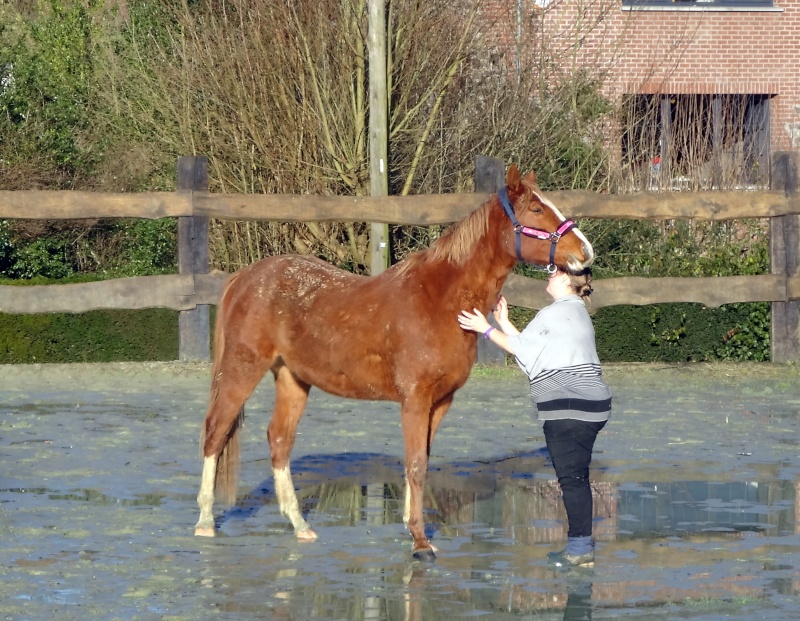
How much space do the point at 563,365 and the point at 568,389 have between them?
115 mm

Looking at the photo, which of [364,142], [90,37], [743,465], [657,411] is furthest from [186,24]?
[743,465]

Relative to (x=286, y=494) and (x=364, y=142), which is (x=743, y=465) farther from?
(x=364, y=142)

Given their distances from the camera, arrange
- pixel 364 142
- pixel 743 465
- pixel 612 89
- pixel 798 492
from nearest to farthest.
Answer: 1. pixel 798 492
2. pixel 743 465
3. pixel 364 142
4. pixel 612 89

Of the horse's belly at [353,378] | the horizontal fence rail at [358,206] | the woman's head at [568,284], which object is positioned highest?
the horizontal fence rail at [358,206]

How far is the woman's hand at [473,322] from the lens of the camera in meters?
6.78

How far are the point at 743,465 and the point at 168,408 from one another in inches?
190

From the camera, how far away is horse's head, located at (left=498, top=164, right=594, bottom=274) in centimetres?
680

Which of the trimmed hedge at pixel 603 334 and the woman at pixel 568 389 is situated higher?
the woman at pixel 568 389

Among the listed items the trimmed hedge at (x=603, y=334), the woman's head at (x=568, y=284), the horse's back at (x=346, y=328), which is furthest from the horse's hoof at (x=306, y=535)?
the trimmed hedge at (x=603, y=334)

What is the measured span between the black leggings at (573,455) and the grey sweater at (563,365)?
4cm

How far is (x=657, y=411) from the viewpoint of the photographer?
37.4ft

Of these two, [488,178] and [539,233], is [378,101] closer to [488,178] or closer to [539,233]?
[488,178]

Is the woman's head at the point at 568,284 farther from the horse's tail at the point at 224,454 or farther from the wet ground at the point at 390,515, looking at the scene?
the horse's tail at the point at 224,454

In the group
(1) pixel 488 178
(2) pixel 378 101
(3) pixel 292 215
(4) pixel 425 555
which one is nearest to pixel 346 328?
(4) pixel 425 555
